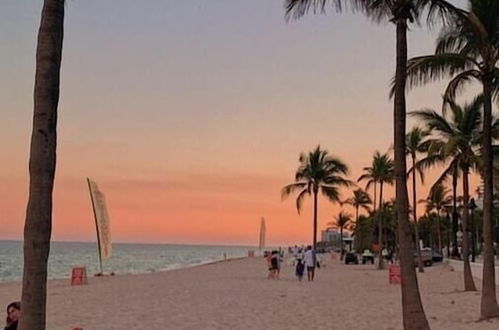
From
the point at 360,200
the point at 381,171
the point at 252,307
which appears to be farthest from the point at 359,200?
the point at 252,307

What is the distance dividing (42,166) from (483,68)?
10436 mm

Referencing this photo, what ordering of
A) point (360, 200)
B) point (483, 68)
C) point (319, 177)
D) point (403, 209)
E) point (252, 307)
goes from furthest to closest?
point (360, 200) → point (319, 177) → point (252, 307) → point (483, 68) → point (403, 209)

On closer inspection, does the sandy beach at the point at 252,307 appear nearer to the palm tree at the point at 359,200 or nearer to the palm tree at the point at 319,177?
the palm tree at the point at 319,177

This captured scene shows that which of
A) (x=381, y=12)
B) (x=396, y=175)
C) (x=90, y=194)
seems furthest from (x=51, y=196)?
(x=90, y=194)

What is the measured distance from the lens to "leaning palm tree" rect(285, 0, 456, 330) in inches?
405

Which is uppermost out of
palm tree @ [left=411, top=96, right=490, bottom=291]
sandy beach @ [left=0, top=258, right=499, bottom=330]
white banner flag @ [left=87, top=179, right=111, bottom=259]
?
palm tree @ [left=411, top=96, right=490, bottom=291]

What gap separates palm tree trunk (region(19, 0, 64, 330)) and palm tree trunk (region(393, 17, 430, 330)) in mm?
6048

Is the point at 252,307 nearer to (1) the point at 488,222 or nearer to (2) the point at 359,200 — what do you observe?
(1) the point at 488,222

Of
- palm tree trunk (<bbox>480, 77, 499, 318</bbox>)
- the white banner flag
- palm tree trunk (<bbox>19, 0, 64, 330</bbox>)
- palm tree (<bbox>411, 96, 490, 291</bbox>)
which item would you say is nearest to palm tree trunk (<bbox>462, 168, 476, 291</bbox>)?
palm tree (<bbox>411, 96, 490, 291</bbox>)

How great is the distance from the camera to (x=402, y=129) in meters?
10.6

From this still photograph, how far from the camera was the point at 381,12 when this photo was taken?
11180mm

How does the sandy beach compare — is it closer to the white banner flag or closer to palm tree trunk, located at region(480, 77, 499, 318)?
palm tree trunk, located at region(480, 77, 499, 318)

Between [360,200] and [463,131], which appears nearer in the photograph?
[463,131]

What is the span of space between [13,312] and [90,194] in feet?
72.3
